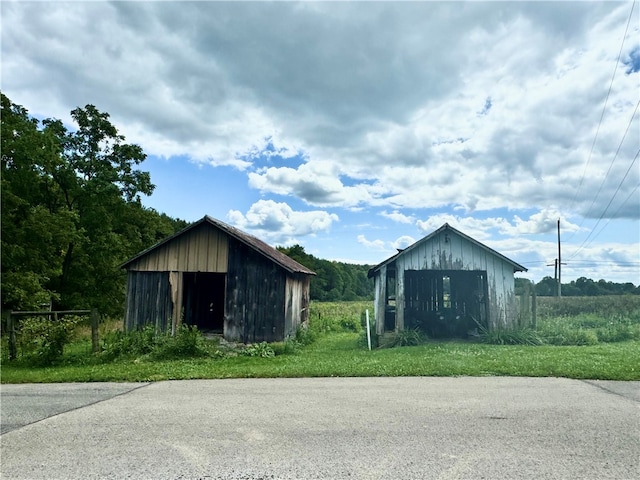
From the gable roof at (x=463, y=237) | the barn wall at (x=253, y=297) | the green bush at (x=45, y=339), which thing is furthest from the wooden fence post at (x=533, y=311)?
the green bush at (x=45, y=339)

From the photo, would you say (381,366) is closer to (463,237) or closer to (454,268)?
(454,268)

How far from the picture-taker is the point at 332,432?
17.5 feet

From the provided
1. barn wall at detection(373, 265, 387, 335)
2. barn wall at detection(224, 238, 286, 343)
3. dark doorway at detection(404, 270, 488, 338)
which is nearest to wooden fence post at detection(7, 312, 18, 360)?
barn wall at detection(224, 238, 286, 343)

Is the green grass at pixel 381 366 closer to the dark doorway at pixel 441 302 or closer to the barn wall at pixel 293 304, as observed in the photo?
the barn wall at pixel 293 304

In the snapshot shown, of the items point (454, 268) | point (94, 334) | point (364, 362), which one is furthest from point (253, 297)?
point (454, 268)

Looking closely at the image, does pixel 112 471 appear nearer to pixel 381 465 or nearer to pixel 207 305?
pixel 381 465

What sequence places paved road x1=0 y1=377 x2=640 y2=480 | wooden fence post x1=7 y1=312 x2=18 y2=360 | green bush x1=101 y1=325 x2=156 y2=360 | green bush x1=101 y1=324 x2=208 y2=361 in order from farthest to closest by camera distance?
green bush x1=101 y1=324 x2=208 y2=361, green bush x1=101 y1=325 x2=156 y2=360, wooden fence post x1=7 y1=312 x2=18 y2=360, paved road x1=0 y1=377 x2=640 y2=480

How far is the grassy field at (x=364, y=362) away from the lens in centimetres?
945

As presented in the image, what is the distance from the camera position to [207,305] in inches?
818

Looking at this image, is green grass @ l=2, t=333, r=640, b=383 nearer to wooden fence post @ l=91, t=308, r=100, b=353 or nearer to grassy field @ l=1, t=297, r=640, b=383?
grassy field @ l=1, t=297, r=640, b=383

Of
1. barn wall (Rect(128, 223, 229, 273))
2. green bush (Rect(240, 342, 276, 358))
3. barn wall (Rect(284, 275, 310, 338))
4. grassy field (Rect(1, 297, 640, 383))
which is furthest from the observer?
barn wall (Rect(284, 275, 310, 338))

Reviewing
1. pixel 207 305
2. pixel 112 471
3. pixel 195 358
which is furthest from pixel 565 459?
pixel 207 305

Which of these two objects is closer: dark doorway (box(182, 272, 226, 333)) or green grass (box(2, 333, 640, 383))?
green grass (box(2, 333, 640, 383))

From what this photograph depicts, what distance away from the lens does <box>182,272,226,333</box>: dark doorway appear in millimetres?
18828
